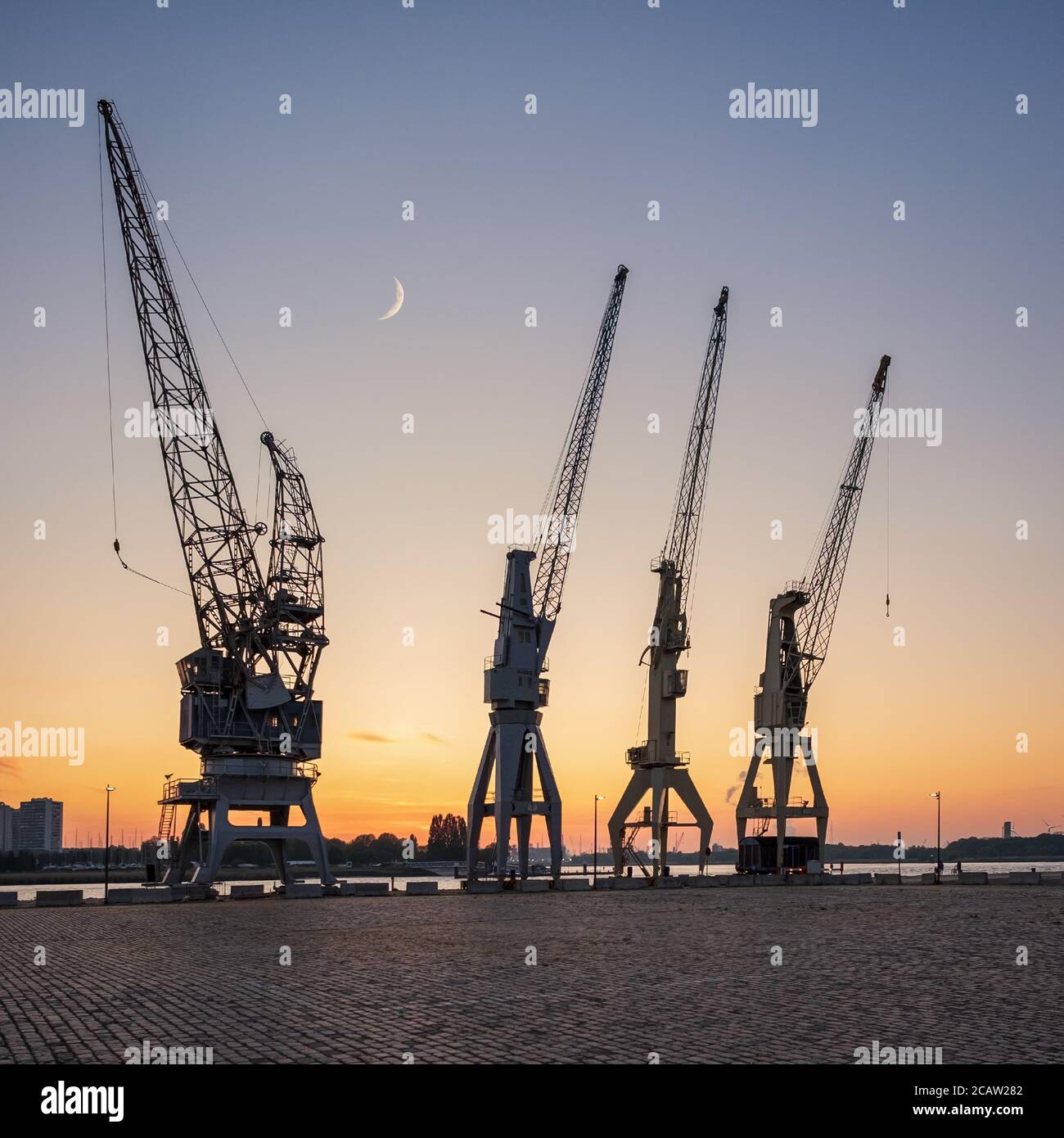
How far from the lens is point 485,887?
76625mm

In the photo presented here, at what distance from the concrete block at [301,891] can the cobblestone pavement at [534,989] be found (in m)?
22.7

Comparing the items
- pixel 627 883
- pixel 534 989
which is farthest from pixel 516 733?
pixel 534 989

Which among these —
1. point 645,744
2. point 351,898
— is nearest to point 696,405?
point 645,744

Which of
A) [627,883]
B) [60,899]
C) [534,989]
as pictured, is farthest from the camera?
[627,883]

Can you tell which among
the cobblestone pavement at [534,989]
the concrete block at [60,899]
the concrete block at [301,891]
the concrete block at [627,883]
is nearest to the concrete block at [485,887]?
the concrete block at [627,883]

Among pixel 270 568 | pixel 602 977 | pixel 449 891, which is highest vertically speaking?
pixel 270 568

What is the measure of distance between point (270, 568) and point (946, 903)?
4369cm

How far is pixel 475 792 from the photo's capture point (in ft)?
293

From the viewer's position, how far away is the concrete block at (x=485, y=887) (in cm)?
7506

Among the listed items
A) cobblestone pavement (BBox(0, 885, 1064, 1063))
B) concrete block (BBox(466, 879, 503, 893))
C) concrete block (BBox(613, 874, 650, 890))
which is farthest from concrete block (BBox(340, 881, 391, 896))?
cobblestone pavement (BBox(0, 885, 1064, 1063))

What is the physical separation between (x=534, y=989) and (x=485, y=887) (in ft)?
180

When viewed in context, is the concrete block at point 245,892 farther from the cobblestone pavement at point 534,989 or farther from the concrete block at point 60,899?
the cobblestone pavement at point 534,989

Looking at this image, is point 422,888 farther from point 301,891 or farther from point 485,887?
point 301,891
